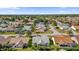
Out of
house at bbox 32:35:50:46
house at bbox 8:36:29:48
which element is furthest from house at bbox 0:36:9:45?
house at bbox 32:35:50:46

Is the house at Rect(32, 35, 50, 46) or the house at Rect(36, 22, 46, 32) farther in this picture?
the house at Rect(36, 22, 46, 32)

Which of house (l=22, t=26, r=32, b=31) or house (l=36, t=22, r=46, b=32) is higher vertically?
house (l=36, t=22, r=46, b=32)

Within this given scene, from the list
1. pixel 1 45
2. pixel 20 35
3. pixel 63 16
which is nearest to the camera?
pixel 1 45

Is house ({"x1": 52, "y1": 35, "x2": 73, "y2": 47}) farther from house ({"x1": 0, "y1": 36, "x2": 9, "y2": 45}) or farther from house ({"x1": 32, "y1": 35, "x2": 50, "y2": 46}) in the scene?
house ({"x1": 0, "y1": 36, "x2": 9, "y2": 45})

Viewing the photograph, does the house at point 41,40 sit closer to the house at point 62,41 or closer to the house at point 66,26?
the house at point 62,41
